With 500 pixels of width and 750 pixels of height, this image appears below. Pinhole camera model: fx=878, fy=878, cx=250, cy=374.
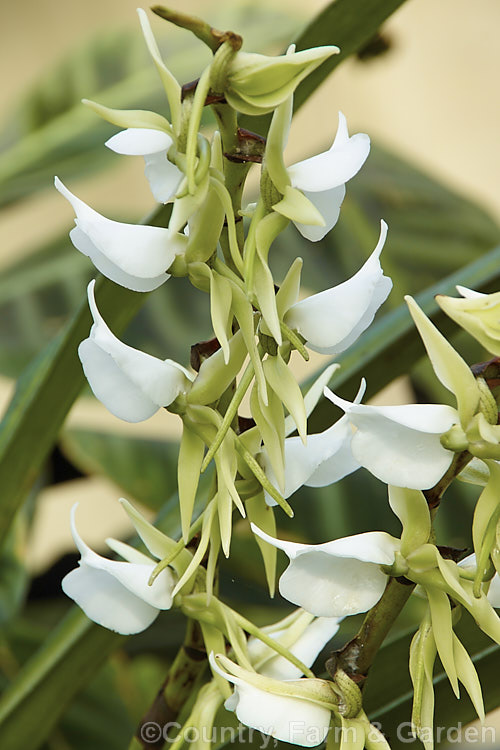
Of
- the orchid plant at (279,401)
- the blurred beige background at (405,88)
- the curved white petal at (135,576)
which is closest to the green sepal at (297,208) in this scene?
the orchid plant at (279,401)

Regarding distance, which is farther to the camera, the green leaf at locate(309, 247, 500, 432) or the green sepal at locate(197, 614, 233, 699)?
the green leaf at locate(309, 247, 500, 432)

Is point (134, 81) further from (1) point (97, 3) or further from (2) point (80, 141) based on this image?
(1) point (97, 3)

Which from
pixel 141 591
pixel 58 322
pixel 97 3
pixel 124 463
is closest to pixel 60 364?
pixel 141 591

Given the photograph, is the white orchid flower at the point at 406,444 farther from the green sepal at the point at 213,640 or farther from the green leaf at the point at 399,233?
the green leaf at the point at 399,233

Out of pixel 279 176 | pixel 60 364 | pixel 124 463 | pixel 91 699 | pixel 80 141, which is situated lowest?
pixel 91 699

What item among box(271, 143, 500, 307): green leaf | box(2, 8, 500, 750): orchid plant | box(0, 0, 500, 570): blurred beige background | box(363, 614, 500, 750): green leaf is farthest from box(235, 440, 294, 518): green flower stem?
box(0, 0, 500, 570): blurred beige background

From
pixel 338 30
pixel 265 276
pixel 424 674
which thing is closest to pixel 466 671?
pixel 424 674

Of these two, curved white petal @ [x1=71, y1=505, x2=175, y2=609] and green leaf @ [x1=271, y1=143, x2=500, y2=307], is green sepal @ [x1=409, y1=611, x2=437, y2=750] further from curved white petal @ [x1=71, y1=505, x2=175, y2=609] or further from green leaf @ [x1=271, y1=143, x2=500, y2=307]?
green leaf @ [x1=271, y1=143, x2=500, y2=307]
